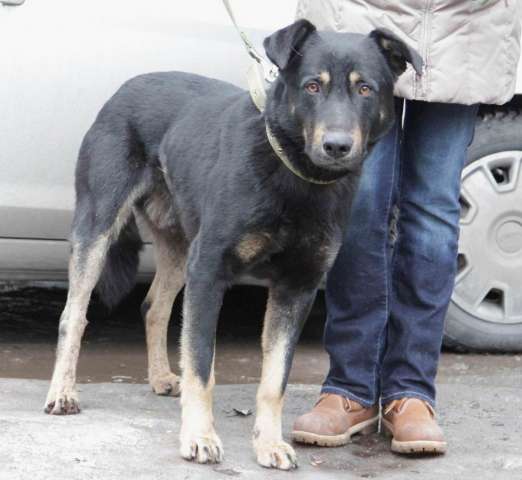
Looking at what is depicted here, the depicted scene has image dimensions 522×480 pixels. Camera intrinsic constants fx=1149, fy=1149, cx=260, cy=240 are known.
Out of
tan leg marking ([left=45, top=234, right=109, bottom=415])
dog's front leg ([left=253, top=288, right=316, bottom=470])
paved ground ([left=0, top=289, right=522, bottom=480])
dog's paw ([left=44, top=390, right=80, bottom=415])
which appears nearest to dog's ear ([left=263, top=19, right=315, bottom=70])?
dog's front leg ([left=253, top=288, right=316, bottom=470])

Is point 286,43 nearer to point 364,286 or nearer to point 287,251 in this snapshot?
point 287,251

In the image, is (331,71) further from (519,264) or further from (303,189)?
(519,264)

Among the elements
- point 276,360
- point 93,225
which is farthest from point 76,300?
point 276,360

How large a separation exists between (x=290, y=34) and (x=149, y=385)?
1818 millimetres

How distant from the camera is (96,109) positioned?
501 centimetres

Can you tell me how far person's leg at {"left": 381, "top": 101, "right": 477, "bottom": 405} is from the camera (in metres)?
4.03

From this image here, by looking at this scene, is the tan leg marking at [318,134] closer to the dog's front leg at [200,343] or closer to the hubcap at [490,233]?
the dog's front leg at [200,343]

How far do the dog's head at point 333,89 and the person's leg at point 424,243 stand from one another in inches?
11.6

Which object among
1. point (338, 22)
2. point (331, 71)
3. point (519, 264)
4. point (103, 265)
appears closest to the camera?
point (331, 71)

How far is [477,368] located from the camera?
551 cm

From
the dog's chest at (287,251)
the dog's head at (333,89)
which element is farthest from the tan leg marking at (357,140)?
the dog's chest at (287,251)

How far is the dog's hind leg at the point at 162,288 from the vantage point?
192 inches

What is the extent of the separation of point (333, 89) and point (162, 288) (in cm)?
162

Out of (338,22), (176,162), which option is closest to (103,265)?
(176,162)
